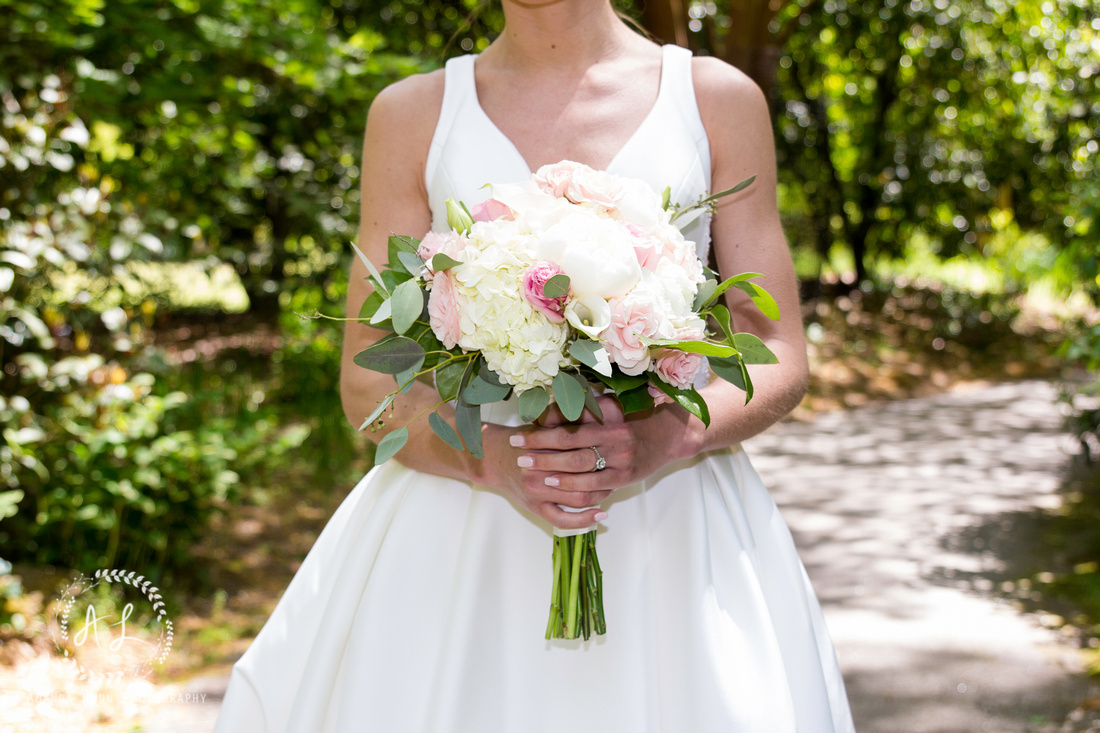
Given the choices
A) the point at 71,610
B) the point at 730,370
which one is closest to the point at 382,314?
the point at 730,370

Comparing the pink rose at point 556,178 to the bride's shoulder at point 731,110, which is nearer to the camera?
the pink rose at point 556,178

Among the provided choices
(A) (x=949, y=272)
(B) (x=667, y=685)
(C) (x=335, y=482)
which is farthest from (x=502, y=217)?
(A) (x=949, y=272)

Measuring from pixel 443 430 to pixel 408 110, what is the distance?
2.56 feet

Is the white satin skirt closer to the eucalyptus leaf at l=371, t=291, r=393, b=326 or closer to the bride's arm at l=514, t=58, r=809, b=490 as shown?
the bride's arm at l=514, t=58, r=809, b=490

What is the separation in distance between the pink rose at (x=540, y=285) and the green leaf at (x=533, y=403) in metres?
0.13

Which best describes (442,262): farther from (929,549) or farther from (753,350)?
(929,549)

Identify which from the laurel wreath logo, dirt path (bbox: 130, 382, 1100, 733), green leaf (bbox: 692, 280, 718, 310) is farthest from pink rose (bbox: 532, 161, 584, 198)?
dirt path (bbox: 130, 382, 1100, 733)

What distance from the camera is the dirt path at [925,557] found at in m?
3.90

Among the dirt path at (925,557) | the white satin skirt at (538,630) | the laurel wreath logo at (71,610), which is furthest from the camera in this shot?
the dirt path at (925,557)

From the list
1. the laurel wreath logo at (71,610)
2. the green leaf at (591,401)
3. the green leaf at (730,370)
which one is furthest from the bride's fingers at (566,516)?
the laurel wreath logo at (71,610)

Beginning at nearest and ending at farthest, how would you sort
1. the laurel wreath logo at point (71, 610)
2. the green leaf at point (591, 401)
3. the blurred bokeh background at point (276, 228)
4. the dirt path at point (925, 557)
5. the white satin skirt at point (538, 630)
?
1. the green leaf at point (591, 401)
2. the white satin skirt at point (538, 630)
3. the laurel wreath logo at point (71, 610)
4. the dirt path at point (925, 557)
5. the blurred bokeh background at point (276, 228)

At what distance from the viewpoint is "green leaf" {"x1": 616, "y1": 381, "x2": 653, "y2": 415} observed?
1470 millimetres

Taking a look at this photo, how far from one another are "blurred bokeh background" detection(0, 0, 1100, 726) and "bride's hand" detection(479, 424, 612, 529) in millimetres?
1203

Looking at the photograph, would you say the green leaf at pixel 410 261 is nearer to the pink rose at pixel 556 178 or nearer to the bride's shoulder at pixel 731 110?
the pink rose at pixel 556 178
